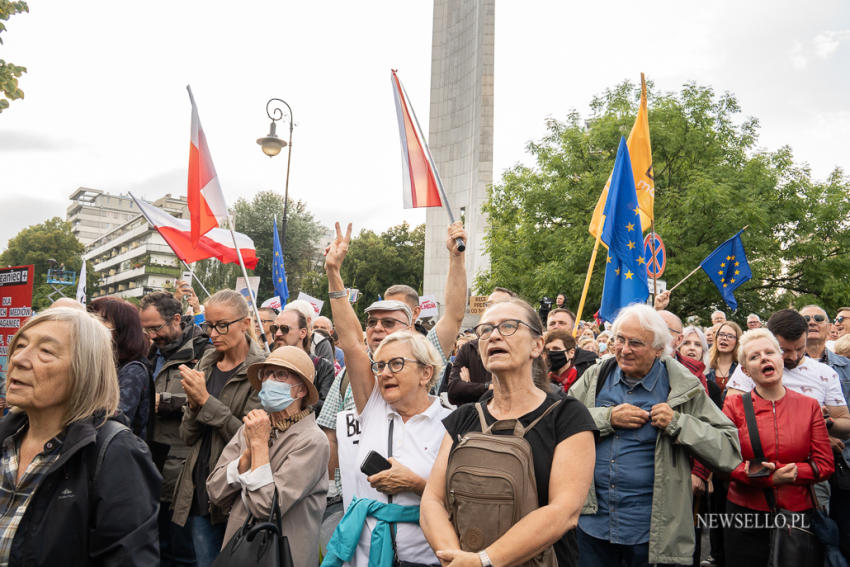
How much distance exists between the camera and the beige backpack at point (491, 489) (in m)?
2.44

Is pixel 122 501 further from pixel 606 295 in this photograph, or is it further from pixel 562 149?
pixel 562 149

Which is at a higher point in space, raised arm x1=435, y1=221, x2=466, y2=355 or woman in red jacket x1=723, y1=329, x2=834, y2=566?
raised arm x1=435, y1=221, x2=466, y2=355

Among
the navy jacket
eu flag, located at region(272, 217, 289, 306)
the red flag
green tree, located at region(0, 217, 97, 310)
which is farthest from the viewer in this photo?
green tree, located at region(0, 217, 97, 310)

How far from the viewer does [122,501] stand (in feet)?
7.18

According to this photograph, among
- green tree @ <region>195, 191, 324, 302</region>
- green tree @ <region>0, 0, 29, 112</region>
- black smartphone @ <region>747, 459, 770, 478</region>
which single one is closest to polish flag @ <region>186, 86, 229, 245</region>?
green tree @ <region>0, 0, 29, 112</region>

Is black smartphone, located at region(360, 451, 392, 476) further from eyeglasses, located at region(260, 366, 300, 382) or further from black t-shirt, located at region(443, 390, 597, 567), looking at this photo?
eyeglasses, located at region(260, 366, 300, 382)

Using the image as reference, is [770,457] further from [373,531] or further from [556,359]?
[373,531]

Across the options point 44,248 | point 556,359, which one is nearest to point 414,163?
point 556,359

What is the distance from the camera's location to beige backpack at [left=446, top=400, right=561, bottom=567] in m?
2.44

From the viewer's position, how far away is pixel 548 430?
104 inches

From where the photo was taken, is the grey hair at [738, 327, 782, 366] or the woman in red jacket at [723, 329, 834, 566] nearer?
the woman in red jacket at [723, 329, 834, 566]

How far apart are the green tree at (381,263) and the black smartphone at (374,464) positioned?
44569 mm

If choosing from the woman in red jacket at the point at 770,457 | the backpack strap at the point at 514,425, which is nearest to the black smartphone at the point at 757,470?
the woman in red jacket at the point at 770,457

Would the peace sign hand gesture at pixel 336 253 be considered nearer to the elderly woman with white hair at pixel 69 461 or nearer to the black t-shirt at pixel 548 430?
the black t-shirt at pixel 548 430
